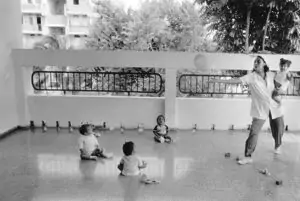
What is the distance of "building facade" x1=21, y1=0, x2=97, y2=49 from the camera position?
663 centimetres

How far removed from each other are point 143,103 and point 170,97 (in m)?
0.48

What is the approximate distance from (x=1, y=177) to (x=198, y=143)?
2790mm

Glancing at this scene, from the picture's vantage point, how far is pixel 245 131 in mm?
5820

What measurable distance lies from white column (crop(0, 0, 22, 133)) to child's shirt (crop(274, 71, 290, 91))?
Answer: 4.14 meters

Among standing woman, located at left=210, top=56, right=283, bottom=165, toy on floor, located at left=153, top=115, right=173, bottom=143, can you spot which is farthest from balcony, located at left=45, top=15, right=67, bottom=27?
standing woman, located at left=210, top=56, right=283, bottom=165

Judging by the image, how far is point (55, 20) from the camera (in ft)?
22.1

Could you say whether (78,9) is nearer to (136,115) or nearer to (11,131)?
(136,115)

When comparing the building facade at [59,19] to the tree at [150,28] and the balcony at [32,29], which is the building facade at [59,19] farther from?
the tree at [150,28]

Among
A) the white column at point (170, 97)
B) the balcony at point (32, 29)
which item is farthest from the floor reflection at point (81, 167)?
the balcony at point (32, 29)

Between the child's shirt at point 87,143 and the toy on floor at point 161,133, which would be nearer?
the child's shirt at point 87,143

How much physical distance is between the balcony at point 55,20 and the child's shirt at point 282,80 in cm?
425

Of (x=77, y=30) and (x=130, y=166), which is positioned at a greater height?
(x=77, y=30)

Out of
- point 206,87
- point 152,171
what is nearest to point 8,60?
point 152,171

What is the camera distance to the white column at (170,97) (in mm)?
5668
